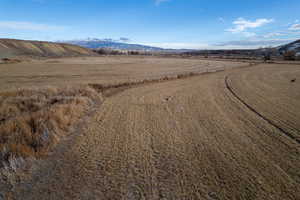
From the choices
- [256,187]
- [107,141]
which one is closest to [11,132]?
[107,141]

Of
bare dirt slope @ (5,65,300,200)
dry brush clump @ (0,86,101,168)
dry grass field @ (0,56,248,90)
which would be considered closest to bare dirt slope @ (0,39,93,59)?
dry grass field @ (0,56,248,90)

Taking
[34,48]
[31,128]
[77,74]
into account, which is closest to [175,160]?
[31,128]

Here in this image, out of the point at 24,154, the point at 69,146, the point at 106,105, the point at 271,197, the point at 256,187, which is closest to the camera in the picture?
the point at 271,197

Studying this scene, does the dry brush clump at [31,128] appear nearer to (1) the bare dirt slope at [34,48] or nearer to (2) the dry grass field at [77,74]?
(2) the dry grass field at [77,74]

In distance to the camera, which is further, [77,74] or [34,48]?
[34,48]

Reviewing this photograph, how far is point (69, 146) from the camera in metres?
5.46

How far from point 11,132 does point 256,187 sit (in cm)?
784

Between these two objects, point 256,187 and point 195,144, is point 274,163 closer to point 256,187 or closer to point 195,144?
point 256,187

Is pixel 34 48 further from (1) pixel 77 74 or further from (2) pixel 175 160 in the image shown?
(2) pixel 175 160

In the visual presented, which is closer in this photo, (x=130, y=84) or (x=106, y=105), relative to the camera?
(x=106, y=105)

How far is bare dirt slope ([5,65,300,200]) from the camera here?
11.9ft

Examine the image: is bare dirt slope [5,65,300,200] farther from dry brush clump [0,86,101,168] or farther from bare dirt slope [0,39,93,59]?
bare dirt slope [0,39,93,59]

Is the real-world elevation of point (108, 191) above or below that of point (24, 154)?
below

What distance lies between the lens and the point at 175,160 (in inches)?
188
